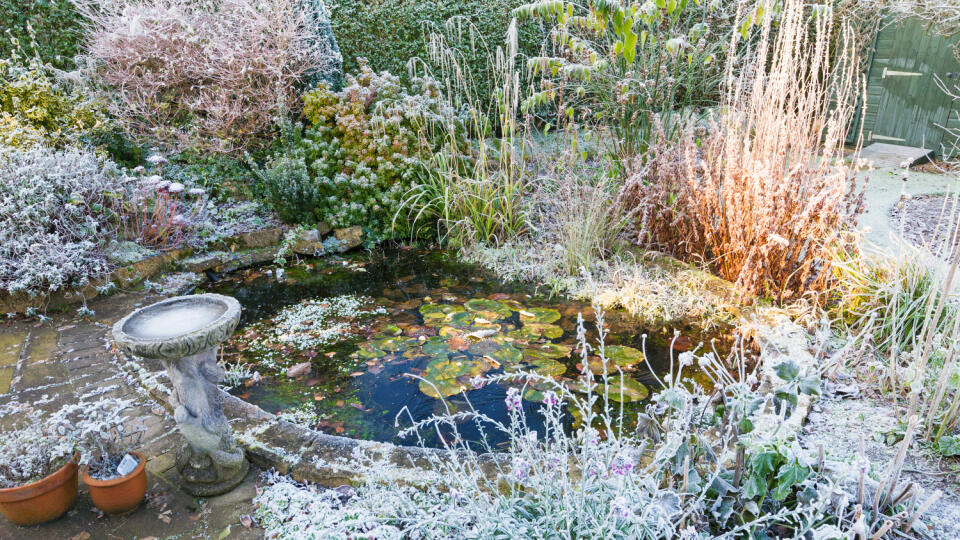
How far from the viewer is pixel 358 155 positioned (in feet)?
15.4

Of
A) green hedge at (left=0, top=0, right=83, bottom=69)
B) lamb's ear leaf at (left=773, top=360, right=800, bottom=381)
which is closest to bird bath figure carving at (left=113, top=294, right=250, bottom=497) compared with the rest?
lamb's ear leaf at (left=773, top=360, right=800, bottom=381)

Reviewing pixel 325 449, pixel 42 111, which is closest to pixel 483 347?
pixel 325 449

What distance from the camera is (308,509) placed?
6.07 ft

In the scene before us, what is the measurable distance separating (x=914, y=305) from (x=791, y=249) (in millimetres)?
669

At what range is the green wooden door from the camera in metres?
7.02

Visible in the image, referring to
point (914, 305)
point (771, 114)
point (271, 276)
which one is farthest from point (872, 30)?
point (271, 276)

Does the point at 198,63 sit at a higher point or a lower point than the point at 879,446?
higher

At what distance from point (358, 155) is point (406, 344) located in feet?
7.41

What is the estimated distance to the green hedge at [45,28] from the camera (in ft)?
16.3

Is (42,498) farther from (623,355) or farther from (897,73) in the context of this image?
(897,73)

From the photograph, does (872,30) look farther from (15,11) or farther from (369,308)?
(15,11)

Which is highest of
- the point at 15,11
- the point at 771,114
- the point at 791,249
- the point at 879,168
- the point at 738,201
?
the point at 15,11

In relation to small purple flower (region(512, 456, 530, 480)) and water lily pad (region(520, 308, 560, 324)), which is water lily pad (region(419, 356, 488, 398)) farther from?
small purple flower (region(512, 456, 530, 480))

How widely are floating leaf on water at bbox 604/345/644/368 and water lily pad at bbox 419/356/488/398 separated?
0.66m
